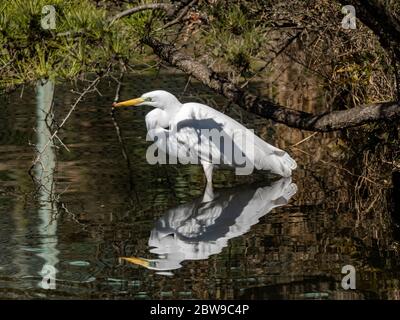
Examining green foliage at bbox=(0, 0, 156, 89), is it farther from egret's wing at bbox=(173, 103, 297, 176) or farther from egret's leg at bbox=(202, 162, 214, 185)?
egret's wing at bbox=(173, 103, 297, 176)

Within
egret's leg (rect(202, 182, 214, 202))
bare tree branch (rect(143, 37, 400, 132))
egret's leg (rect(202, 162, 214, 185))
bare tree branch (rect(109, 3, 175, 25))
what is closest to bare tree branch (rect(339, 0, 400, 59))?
bare tree branch (rect(143, 37, 400, 132))

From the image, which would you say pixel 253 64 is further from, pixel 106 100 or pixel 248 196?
pixel 106 100

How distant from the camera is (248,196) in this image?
7.90 metres

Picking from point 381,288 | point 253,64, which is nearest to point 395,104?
point 253,64

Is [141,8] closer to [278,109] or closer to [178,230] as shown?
[278,109]

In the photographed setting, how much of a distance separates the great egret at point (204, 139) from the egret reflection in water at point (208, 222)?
211 millimetres

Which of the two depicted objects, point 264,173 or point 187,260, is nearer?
point 187,260

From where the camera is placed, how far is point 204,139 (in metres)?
8.61

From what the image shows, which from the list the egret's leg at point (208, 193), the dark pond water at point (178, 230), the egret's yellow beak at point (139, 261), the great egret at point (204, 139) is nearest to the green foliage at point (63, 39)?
the dark pond water at point (178, 230)

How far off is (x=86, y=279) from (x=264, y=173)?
12.1 ft

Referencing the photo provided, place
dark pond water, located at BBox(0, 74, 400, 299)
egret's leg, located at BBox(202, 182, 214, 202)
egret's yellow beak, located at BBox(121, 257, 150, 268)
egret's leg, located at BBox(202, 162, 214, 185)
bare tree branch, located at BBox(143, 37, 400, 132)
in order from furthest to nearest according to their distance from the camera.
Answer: egret's leg, located at BBox(202, 162, 214, 185)
egret's leg, located at BBox(202, 182, 214, 202)
bare tree branch, located at BBox(143, 37, 400, 132)
egret's yellow beak, located at BBox(121, 257, 150, 268)
dark pond water, located at BBox(0, 74, 400, 299)

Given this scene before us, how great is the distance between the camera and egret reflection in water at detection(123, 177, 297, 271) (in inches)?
241

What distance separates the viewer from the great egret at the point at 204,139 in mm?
8555
